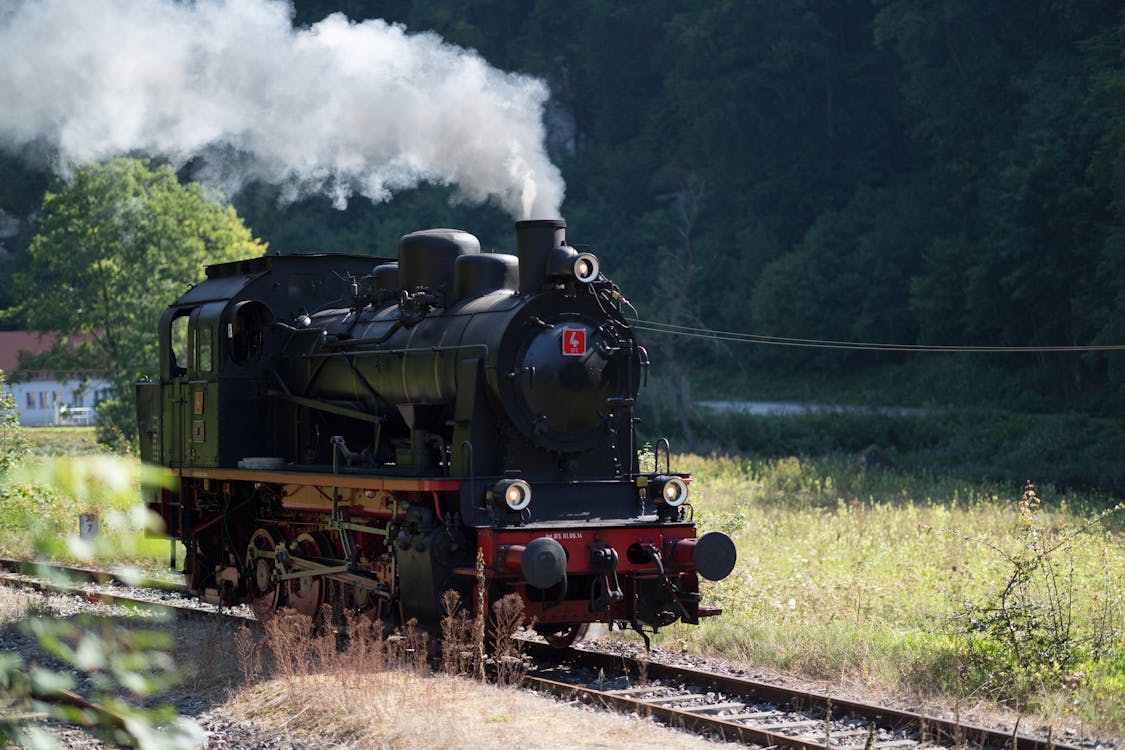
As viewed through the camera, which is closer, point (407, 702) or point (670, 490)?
point (407, 702)

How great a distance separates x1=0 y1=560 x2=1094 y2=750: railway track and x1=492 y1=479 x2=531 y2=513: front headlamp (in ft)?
4.09

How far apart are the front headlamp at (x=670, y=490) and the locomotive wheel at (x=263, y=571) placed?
12.1 feet

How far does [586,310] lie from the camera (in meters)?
10.0

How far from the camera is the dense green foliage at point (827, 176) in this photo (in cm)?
3612

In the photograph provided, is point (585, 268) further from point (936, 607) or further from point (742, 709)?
point (936, 607)

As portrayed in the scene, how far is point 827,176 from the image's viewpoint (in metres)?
49.4

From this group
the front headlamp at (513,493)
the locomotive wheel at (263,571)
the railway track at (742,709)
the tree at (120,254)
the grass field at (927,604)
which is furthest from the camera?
the tree at (120,254)

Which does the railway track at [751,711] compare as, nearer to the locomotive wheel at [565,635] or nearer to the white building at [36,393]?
the locomotive wheel at [565,635]

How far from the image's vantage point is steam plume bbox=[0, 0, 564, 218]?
16.1 m

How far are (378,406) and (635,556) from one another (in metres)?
2.64

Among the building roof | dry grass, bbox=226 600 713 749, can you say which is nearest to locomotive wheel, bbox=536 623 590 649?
dry grass, bbox=226 600 713 749

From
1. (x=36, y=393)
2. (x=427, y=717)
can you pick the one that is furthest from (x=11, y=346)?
(x=427, y=717)

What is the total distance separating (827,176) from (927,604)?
A: 131 ft

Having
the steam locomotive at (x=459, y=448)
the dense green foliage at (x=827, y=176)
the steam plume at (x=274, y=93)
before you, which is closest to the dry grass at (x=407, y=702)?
the steam locomotive at (x=459, y=448)
